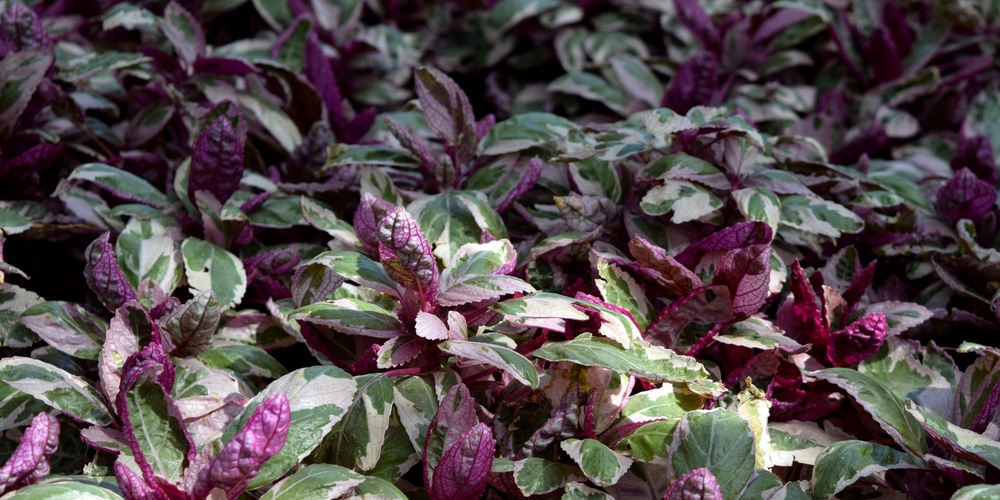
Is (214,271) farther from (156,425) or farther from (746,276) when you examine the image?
(746,276)

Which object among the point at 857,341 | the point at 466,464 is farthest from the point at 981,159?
the point at 466,464

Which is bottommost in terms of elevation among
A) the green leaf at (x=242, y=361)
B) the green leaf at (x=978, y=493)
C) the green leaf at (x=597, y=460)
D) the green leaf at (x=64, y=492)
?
the green leaf at (x=242, y=361)

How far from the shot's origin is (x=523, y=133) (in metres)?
1.29

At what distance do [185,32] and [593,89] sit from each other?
0.84 meters

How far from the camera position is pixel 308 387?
901 millimetres

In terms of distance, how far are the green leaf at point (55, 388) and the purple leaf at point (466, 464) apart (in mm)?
388

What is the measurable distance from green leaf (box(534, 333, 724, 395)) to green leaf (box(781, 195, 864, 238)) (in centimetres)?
31

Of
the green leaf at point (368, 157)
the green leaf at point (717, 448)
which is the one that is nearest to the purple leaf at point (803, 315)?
the green leaf at point (717, 448)

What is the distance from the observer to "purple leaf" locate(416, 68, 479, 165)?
1252 millimetres

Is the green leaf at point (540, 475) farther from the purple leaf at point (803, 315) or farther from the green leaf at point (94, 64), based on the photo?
the green leaf at point (94, 64)

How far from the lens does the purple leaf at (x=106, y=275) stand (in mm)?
1015

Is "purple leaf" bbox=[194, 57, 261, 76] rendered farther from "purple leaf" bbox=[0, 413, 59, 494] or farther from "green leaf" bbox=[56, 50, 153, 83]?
"purple leaf" bbox=[0, 413, 59, 494]

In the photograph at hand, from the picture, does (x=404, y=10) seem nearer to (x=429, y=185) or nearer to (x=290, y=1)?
(x=290, y=1)

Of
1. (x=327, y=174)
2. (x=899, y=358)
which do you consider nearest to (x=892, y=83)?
(x=899, y=358)
